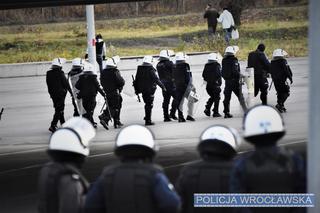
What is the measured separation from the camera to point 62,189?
569 cm

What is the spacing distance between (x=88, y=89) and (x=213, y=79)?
2.89 meters

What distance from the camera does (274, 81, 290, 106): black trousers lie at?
716 inches

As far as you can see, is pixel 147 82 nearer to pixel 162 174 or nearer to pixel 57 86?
pixel 57 86

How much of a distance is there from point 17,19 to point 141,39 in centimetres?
464

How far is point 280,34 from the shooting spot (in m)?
26.1

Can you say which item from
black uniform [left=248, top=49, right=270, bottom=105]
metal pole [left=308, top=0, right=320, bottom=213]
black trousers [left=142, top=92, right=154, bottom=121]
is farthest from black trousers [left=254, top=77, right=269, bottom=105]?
metal pole [left=308, top=0, right=320, bottom=213]

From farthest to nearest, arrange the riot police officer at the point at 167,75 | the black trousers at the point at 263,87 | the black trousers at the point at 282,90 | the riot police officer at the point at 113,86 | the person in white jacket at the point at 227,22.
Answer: the person in white jacket at the point at 227,22, the riot police officer at the point at 167,75, the black trousers at the point at 263,87, the black trousers at the point at 282,90, the riot police officer at the point at 113,86

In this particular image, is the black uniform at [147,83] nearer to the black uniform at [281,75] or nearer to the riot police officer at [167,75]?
the riot police officer at [167,75]

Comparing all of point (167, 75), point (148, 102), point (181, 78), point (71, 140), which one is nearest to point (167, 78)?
point (167, 75)

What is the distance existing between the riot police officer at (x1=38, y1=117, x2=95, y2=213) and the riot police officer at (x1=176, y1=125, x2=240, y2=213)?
692 mm

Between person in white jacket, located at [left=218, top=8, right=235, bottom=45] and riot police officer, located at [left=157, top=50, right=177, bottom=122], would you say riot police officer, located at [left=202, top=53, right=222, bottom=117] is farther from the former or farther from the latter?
person in white jacket, located at [left=218, top=8, right=235, bottom=45]

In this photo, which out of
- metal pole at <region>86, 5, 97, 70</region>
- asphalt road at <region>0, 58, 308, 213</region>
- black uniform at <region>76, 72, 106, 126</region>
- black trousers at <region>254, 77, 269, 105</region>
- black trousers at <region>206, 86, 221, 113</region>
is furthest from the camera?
metal pole at <region>86, 5, 97, 70</region>

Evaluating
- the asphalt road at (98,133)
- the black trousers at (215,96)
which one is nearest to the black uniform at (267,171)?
the asphalt road at (98,133)

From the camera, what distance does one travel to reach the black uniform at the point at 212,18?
25538mm
